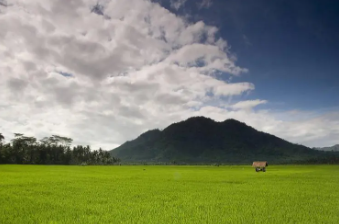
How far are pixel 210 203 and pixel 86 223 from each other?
6364 mm

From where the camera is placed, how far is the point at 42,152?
375 ft

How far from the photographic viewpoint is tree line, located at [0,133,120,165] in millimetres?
104438

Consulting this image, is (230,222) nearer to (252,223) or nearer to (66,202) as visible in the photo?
(252,223)

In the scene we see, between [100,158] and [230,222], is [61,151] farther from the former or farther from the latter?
[230,222]

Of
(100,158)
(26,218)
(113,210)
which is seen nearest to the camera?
(26,218)

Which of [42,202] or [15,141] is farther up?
[15,141]

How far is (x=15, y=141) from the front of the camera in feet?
359

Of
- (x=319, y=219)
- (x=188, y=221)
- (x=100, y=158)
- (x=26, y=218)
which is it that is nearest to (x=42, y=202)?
(x=26, y=218)

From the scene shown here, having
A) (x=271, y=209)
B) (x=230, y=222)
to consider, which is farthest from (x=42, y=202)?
(x=271, y=209)

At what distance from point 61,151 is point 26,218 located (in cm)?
12026

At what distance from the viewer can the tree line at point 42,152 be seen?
104 m

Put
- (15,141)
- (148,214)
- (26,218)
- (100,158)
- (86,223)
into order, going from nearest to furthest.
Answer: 1. (86,223)
2. (26,218)
3. (148,214)
4. (15,141)
5. (100,158)

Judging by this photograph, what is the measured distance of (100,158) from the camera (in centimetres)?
14512

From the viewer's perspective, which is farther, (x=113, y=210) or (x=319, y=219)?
→ (x=113, y=210)
